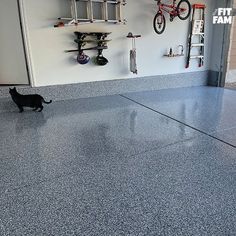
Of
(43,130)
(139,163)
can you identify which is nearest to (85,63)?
(43,130)

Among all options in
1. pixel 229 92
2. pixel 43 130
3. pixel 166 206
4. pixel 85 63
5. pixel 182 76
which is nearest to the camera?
pixel 166 206

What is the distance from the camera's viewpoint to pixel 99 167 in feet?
6.00

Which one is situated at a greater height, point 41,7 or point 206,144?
point 41,7

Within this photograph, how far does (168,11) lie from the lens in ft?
13.4

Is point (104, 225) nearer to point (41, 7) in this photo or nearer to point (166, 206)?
point (166, 206)

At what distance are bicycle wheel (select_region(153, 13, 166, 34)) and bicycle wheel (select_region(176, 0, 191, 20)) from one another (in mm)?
311

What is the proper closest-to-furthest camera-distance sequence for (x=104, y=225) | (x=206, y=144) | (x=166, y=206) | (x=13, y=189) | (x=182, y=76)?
(x=104, y=225), (x=166, y=206), (x=13, y=189), (x=206, y=144), (x=182, y=76)

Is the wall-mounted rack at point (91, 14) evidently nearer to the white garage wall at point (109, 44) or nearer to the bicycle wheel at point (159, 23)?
the white garage wall at point (109, 44)

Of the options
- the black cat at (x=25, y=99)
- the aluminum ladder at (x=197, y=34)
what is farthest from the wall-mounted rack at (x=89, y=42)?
the aluminum ladder at (x=197, y=34)

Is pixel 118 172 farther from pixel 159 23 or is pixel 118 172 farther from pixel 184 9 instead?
pixel 184 9

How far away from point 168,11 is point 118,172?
3.42 metres

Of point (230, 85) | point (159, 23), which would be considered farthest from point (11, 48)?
point (230, 85)

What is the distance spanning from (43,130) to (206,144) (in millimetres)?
1758

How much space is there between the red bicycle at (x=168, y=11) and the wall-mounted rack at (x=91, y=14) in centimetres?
68
